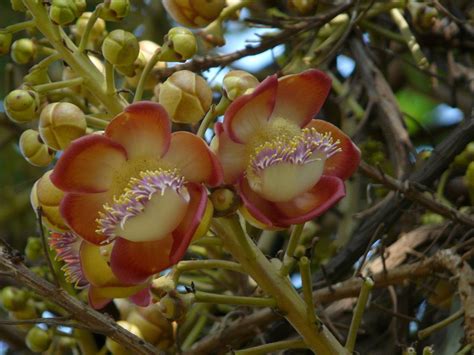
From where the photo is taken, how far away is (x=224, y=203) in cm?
100

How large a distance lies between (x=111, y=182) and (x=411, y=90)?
130 centimetres

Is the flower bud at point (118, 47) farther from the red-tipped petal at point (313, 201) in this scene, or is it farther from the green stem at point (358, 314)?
the green stem at point (358, 314)

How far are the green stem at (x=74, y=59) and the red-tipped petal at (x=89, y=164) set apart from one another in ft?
0.34

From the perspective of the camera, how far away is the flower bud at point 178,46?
3.71ft

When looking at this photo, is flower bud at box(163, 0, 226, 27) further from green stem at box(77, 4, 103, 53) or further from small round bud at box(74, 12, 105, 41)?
green stem at box(77, 4, 103, 53)

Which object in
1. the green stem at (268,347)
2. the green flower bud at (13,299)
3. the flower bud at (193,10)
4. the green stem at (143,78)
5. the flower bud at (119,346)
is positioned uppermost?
the green stem at (143,78)

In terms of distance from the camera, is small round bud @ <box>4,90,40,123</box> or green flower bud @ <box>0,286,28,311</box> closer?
small round bud @ <box>4,90,40,123</box>

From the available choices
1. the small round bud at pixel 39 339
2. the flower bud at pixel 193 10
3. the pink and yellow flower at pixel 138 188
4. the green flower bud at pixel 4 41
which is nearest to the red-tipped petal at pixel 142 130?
the pink and yellow flower at pixel 138 188

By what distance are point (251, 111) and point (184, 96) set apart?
7cm

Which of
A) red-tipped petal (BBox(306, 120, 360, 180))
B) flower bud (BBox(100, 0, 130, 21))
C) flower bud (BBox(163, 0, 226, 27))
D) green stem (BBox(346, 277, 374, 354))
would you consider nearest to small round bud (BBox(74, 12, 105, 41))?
flower bud (BBox(163, 0, 226, 27))

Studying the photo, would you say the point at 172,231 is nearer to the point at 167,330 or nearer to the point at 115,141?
the point at 115,141

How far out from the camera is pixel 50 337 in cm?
143

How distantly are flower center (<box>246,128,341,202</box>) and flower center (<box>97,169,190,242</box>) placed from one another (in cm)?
8

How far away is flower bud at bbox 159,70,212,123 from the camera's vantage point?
3.55 ft
